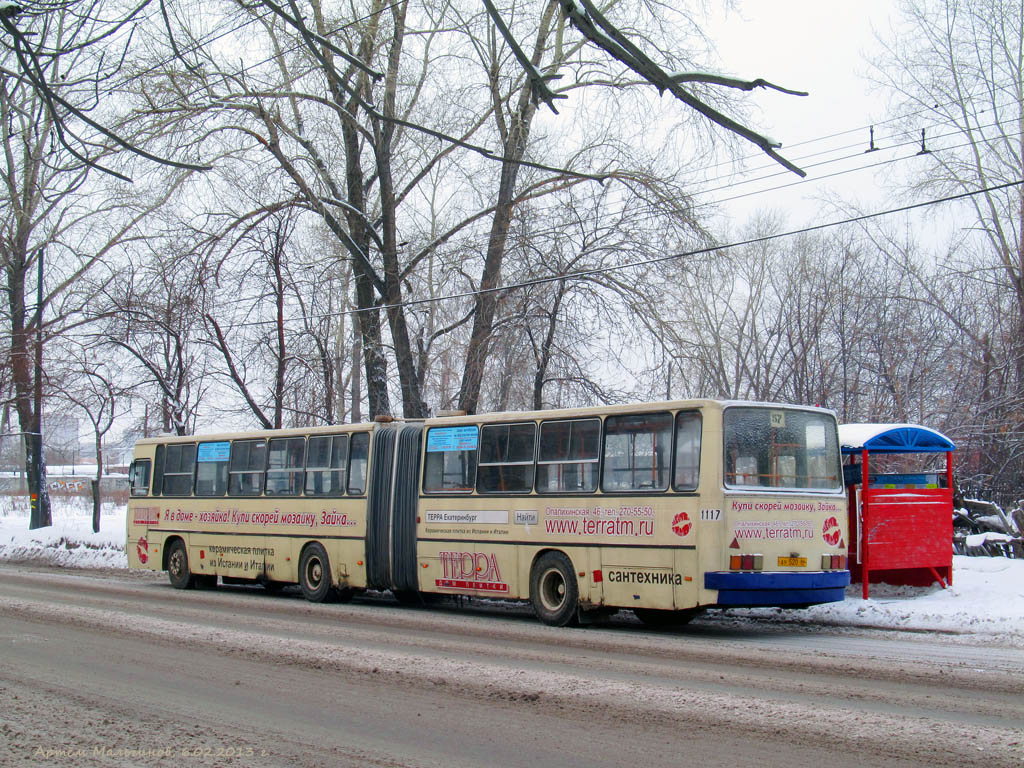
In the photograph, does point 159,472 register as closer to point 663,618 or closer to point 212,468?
point 212,468

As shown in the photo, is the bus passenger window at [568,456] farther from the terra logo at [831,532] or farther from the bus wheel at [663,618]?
the terra logo at [831,532]

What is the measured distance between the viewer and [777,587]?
13.1 m

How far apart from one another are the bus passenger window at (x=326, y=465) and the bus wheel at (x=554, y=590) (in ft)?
15.8

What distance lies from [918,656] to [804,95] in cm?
779

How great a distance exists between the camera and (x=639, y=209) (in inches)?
929

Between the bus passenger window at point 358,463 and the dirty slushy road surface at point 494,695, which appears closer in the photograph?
the dirty slushy road surface at point 494,695

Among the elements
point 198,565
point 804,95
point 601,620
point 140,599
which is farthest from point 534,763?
point 198,565

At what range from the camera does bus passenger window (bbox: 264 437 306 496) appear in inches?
768

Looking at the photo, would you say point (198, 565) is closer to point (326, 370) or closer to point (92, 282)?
point (326, 370)

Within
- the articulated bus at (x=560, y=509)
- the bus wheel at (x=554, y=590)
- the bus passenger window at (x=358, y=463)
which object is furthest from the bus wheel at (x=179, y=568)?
the bus wheel at (x=554, y=590)

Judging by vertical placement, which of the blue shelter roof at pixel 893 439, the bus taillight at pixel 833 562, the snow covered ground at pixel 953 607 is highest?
the blue shelter roof at pixel 893 439

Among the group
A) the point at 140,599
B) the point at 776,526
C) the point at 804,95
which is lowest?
the point at 140,599

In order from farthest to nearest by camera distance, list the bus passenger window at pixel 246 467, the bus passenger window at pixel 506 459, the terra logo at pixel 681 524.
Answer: the bus passenger window at pixel 246 467 < the bus passenger window at pixel 506 459 < the terra logo at pixel 681 524

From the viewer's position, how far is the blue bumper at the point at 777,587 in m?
12.9
